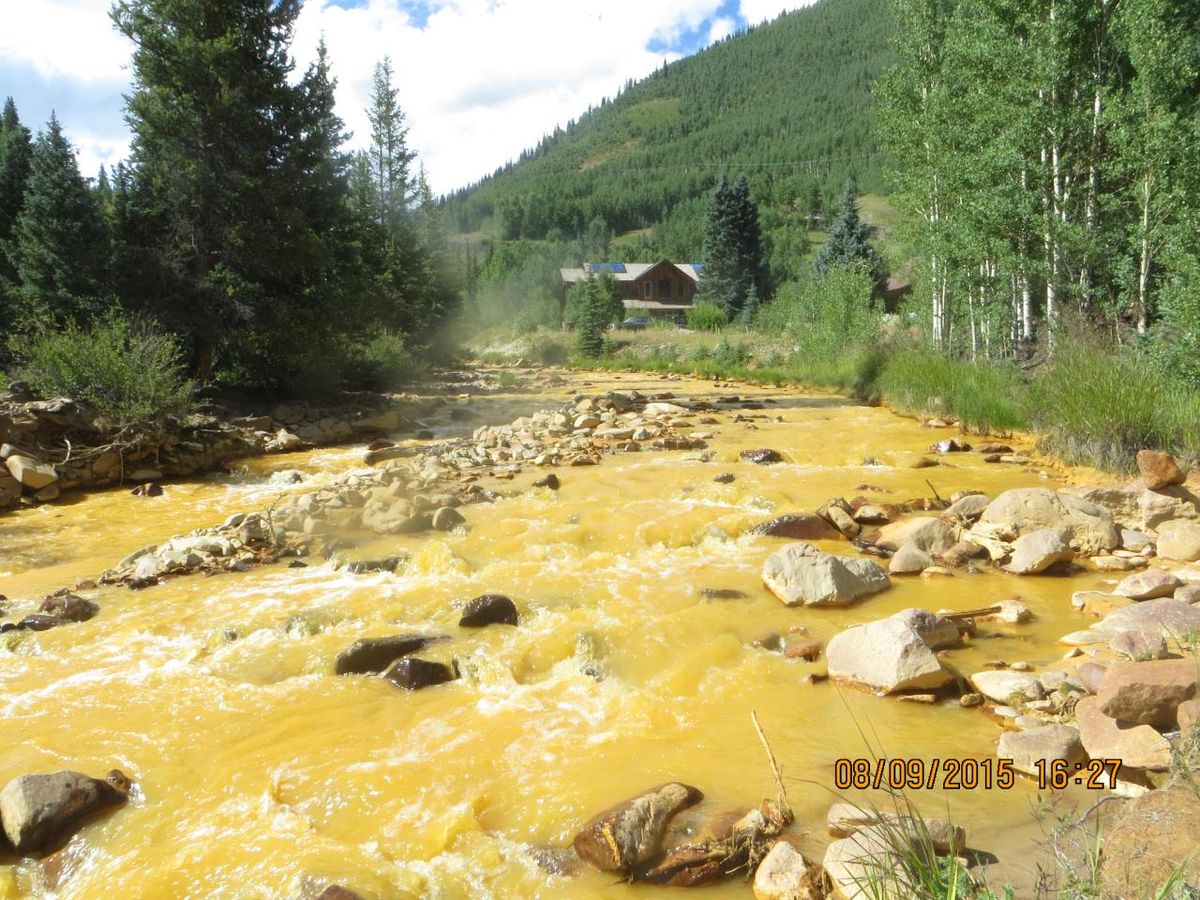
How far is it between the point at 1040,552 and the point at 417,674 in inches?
228

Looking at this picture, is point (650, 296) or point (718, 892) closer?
point (718, 892)

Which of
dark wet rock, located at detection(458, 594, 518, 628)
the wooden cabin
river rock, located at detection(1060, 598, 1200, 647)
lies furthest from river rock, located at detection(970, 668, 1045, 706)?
the wooden cabin

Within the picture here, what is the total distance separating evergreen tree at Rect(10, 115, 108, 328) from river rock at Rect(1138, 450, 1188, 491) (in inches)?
783

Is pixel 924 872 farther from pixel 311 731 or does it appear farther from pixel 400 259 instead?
pixel 400 259

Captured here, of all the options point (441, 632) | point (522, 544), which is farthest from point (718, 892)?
point (522, 544)

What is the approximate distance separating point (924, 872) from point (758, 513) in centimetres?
687

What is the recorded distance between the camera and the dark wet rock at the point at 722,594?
6773 mm

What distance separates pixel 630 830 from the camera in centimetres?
360

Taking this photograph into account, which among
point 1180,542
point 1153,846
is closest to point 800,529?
point 1180,542

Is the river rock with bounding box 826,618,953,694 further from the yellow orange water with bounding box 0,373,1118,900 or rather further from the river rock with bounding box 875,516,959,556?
the river rock with bounding box 875,516,959,556

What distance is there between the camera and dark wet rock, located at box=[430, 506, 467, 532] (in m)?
9.30

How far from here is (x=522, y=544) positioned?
8.55 metres

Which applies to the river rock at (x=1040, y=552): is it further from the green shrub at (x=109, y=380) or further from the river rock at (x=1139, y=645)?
the green shrub at (x=109, y=380)

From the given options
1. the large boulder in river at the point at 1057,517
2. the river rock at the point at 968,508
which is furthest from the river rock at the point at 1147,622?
the river rock at the point at 968,508
